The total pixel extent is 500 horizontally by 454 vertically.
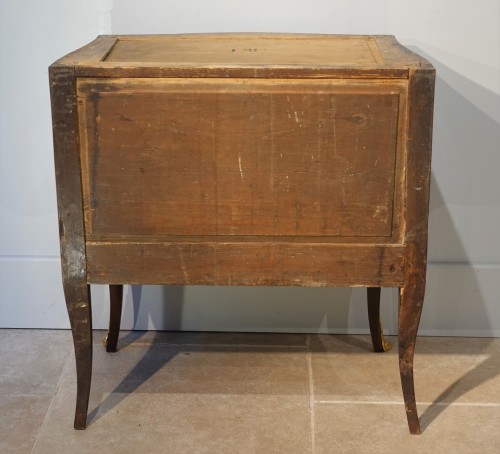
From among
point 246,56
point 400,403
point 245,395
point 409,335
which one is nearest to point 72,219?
point 246,56

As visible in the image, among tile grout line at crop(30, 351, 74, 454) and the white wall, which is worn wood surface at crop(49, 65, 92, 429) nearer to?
tile grout line at crop(30, 351, 74, 454)

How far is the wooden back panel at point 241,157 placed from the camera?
176 cm

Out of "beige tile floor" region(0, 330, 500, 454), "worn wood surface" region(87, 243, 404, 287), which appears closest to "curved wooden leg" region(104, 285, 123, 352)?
"beige tile floor" region(0, 330, 500, 454)

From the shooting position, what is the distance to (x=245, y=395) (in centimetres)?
219

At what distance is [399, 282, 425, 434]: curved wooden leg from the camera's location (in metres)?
1.90

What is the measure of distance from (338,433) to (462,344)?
2.11ft

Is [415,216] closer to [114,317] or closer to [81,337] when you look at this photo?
[81,337]

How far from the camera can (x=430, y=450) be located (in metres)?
1.95

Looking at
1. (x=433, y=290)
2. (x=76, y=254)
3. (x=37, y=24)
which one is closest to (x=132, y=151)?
(x=76, y=254)

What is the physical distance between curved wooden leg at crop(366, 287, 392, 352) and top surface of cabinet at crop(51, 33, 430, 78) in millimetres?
695

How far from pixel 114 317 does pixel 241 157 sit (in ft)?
2.65

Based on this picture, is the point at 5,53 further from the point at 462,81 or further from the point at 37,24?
the point at 462,81

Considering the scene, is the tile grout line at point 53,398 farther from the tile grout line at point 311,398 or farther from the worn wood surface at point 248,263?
the tile grout line at point 311,398

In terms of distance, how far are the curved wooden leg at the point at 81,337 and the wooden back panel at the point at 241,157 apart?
0.48 ft
